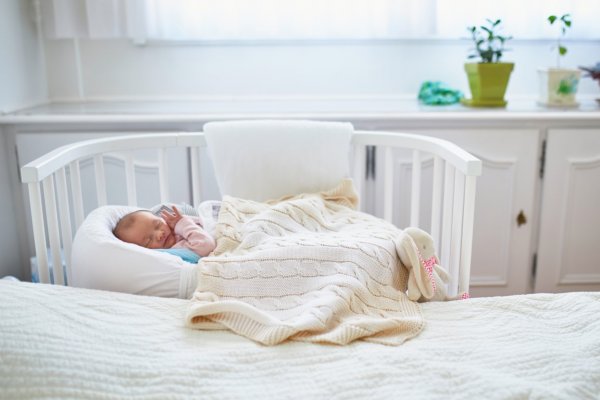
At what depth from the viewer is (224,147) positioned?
1495 mm

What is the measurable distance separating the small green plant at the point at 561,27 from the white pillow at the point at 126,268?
1.45 meters

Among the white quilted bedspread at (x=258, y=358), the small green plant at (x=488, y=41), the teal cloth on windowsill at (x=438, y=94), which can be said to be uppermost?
the small green plant at (x=488, y=41)

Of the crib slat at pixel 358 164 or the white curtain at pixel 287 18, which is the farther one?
the white curtain at pixel 287 18

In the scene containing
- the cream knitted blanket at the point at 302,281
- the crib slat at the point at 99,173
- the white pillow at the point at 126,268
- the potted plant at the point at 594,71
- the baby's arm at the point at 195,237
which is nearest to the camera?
the cream knitted blanket at the point at 302,281

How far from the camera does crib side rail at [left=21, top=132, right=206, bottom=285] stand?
3.86 ft

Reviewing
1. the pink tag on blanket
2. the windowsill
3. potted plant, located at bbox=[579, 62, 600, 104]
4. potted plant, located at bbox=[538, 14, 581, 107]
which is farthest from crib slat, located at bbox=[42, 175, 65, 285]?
potted plant, located at bbox=[579, 62, 600, 104]

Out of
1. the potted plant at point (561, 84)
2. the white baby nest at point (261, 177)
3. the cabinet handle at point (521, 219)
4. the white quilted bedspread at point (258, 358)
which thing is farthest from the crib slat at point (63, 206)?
the potted plant at point (561, 84)

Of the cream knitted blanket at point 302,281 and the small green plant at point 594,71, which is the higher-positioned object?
the small green plant at point 594,71

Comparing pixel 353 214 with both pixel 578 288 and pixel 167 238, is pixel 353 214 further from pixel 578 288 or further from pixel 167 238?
pixel 578 288

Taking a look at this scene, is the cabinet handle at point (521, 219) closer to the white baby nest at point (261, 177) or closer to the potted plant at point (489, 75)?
the potted plant at point (489, 75)

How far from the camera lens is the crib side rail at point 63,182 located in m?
1.18

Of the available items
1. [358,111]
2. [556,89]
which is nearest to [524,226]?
[556,89]

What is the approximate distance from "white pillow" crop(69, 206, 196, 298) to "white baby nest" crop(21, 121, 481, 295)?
0.12 feet

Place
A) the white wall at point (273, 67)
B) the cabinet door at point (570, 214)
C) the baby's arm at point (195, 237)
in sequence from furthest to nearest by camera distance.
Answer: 1. the white wall at point (273, 67)
2. the cabinet door at point (570, 214)
3. the baby's arm at point (195, 237)
